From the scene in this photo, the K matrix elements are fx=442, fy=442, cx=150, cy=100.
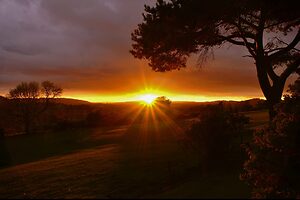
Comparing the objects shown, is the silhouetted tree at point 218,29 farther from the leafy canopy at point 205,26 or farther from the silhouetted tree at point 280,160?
the silhouetted tree at point 280,160

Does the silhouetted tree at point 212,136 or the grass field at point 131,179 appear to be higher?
the silhouetted tree at point 212,136

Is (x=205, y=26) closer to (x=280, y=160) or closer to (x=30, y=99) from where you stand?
(x=280, y=160)

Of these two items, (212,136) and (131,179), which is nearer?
(131,179)

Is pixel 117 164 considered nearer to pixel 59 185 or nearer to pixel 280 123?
pixel 59 185

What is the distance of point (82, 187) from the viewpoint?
2659cm

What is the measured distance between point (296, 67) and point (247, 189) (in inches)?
432

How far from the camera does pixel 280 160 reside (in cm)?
1659

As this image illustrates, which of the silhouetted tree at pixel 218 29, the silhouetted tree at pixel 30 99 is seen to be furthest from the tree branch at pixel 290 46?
the silhouetted tree at pixel 30 99

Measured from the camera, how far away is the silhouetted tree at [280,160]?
53.8 ft

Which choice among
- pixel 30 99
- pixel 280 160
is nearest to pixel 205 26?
pixel 280 160

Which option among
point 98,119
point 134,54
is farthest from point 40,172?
point 98,119

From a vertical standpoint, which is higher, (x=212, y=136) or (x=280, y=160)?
(x=212, y=136)

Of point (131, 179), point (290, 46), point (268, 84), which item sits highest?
point (290, 46)

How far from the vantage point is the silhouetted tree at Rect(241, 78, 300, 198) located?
645 inches
